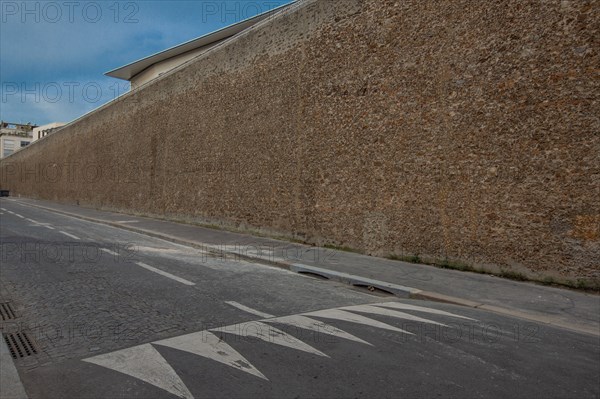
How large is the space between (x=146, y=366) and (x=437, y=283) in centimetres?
577

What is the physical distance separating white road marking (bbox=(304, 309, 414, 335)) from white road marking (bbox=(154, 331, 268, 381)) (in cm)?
158

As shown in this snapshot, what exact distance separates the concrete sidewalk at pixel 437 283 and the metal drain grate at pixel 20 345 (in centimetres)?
543

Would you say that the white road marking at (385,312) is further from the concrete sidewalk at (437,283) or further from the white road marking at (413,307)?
the concrete sidewalk at (437,283)

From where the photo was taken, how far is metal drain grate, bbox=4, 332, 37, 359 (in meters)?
4.29

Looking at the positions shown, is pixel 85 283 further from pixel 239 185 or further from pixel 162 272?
pixel 239 185

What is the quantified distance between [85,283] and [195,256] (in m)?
3.80

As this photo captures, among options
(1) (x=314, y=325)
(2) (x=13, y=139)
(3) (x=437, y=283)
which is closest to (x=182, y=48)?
(3) (x=437, y=283)

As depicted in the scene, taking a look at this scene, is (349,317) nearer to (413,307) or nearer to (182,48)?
(413,307)

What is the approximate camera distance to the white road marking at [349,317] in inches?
207

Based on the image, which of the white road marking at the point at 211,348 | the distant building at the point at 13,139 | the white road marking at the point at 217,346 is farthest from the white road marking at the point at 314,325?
the distant building at the point at 13,139

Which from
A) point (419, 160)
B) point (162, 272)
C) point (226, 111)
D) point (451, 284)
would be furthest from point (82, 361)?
point (226, 111)

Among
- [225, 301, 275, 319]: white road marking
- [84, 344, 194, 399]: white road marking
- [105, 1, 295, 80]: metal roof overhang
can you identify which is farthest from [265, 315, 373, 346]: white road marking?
[105, 1, 295, 80]: metal roof overhang

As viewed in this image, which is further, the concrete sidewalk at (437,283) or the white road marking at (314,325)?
the concrete sidewalk at (437,283)

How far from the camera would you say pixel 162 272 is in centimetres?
845
